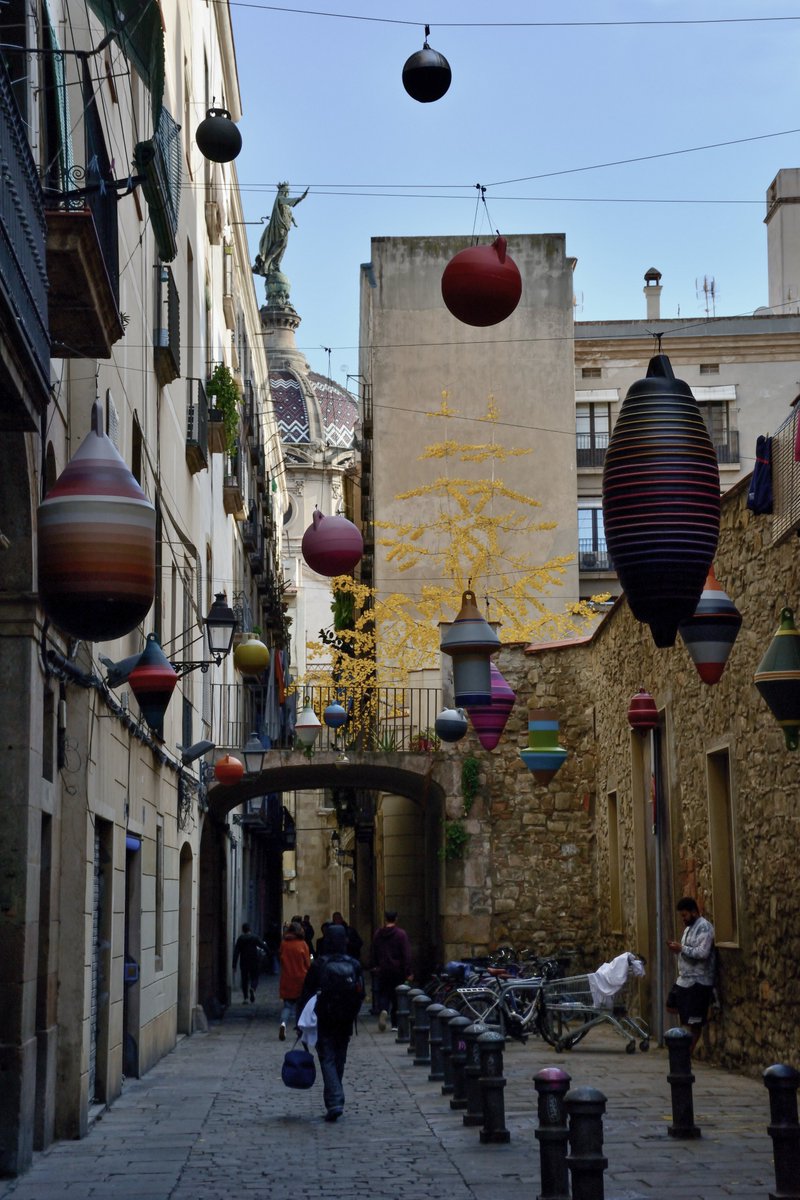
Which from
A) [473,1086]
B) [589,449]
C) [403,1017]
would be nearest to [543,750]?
[403,1017]

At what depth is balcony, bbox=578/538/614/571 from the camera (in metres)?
39.9

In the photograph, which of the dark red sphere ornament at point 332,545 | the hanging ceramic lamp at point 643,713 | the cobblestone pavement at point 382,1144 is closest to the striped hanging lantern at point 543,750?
the hanging ceramic lamp at point 643,713

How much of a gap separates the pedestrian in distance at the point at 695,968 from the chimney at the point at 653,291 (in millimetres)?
33849

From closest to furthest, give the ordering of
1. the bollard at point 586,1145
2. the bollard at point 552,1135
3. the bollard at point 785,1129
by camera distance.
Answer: the bollard at point 586,1145, the bollard at point 785,1129, the bollard at point 552,1135

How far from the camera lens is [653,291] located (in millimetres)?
48500

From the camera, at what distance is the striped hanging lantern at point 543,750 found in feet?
68.4

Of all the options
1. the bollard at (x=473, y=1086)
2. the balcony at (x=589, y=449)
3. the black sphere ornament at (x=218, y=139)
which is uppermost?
the balcony at (x=589, y=449)

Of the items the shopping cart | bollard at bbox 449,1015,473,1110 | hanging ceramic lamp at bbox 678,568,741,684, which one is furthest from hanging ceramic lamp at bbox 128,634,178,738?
the shopping cart

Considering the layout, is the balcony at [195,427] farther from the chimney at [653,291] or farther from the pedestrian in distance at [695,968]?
the chimney at [653,291]

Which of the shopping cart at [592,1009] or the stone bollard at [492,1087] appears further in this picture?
the shopping cart at [592,1009]

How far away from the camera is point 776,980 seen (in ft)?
46.0

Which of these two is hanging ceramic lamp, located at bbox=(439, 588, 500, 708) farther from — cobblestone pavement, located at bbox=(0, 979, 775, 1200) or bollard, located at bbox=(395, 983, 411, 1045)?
bollard, located at bbox=(395, 983, 411, 1045)

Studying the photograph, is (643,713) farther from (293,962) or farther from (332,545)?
(332,545)

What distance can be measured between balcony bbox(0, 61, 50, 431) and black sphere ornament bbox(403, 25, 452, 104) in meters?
2.78
